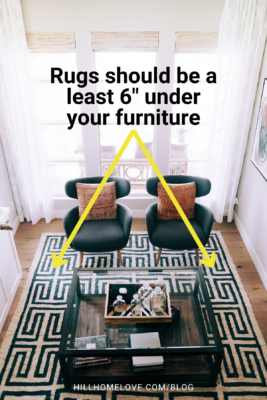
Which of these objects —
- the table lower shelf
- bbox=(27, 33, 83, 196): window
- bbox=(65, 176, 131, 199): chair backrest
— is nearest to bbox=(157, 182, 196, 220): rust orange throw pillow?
bbox=(65, 176, 131, 199): chair backrest

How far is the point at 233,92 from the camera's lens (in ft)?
10.5

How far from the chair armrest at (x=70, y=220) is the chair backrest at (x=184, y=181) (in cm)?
81

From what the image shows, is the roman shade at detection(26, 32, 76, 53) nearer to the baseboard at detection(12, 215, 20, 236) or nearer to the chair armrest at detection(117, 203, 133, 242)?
the chair armrest at detection(117, 203, 133, 242)

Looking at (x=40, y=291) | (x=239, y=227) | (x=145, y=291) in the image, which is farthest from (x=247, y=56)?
(x=40, y=291)

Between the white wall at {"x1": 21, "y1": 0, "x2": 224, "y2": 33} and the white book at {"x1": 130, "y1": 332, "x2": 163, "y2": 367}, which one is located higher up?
the white wall at {"x1": 21, "y1": 0, "x2": 224, "y2": 33}

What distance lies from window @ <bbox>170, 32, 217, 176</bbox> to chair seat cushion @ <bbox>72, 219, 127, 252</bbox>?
4.52 ft

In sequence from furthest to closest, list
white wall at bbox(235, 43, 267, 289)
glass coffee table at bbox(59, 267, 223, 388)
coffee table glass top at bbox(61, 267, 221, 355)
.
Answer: white wall at bbox(235, 43, 267, 289) < coffee table glass top at bbox(61, 267, 221, 355) < glass coffee table at bbox(59, 267, 223, 388)

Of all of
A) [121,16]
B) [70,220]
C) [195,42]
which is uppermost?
[121,16]

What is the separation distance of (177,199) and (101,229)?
0.84 meters

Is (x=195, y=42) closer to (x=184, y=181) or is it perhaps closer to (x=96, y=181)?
(x=184, y=181)

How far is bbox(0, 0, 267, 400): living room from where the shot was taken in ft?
6.77

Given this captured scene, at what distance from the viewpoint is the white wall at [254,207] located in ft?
9.77

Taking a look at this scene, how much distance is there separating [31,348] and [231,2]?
3.55 metres

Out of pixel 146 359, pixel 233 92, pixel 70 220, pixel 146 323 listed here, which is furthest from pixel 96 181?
pixel 146 359
